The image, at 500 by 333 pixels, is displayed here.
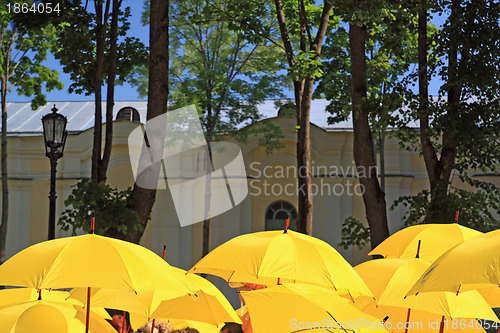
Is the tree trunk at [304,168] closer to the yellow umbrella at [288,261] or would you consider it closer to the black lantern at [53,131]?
the black lantern at [53,131]

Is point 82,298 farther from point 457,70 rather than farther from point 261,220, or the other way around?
point 261,220

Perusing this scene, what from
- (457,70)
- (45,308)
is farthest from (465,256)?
(457,70)

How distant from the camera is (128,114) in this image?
28.7 m

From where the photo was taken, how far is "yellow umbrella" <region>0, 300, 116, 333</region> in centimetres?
473

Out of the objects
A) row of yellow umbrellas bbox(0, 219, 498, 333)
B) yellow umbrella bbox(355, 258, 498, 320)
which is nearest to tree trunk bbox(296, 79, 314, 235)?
row of yellow umbrellas bbox(0, 219, 498, 333)

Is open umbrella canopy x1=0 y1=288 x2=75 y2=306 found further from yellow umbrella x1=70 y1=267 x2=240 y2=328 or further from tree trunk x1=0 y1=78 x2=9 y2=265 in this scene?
tree trunk x1=0 y1=78 x2=9 y2=265

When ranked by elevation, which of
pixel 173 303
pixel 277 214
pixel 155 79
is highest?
pixel 155 79

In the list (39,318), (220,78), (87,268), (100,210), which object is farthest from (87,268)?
(220,78)

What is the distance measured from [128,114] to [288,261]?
23493 millimetres

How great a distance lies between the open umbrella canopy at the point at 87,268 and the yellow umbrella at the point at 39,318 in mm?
236

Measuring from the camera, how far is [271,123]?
79.6 feet

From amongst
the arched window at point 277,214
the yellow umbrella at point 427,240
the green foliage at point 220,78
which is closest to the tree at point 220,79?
the green foliage at point 220,78

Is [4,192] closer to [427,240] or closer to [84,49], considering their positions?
[84,49]

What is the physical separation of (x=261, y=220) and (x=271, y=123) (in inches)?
152
